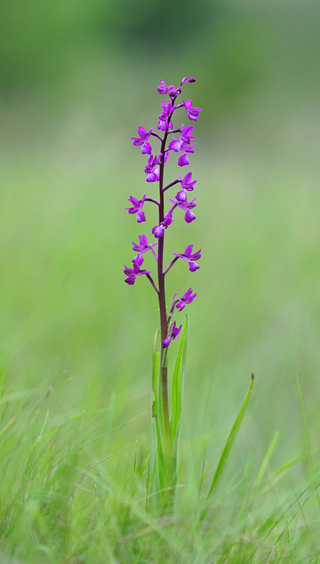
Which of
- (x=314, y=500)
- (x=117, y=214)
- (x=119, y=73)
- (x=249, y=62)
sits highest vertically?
(x=249, y=62)

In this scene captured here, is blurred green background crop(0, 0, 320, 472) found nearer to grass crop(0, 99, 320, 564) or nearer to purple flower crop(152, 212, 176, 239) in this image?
grass crop(0, 99, 320, 564)

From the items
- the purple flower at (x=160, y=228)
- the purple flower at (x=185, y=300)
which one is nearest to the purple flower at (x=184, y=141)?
the purple flower at (x=160, y=228)

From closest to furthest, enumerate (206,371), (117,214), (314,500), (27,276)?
(314,500) → (206,371) → (27,276) → (117,214)

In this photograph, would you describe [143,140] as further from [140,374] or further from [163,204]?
[140,374]

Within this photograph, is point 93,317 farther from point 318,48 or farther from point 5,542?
point 318,48

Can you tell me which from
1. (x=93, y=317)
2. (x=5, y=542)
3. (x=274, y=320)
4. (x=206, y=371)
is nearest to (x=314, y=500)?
(x=206, y=371)

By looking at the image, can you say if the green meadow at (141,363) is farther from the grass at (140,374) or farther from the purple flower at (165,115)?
the purple flower at (165,115)

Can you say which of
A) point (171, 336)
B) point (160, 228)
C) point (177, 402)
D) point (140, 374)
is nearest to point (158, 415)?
point (177, 402)
